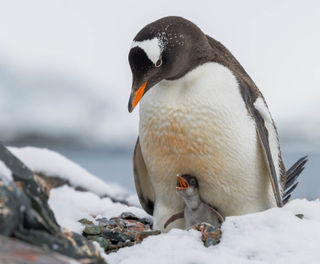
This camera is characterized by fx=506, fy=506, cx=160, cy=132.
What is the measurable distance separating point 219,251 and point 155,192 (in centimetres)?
129

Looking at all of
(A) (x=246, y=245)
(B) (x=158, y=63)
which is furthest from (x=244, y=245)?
(B) (x=158, y=63)

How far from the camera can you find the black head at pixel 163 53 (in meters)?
2.82

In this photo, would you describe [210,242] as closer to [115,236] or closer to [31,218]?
[115,236]

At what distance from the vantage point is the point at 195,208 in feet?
10.8

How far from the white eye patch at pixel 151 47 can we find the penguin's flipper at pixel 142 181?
3.13ft

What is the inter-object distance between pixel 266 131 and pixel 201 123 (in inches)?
22.4

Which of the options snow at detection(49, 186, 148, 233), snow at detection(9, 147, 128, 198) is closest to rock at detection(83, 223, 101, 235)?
snow at detection(49, 186, 148, 233)

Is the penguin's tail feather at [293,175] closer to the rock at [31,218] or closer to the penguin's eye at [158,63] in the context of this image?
the penguin's eye at [158,63]

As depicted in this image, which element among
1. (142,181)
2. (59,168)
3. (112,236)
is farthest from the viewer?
(59,168)

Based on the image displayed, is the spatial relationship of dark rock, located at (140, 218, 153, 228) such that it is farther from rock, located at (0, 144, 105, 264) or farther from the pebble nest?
rock, located at (0, 144, 105, 264)

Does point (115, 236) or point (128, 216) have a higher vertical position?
point (115, 236)

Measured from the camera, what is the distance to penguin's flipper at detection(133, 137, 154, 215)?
3648 millimetres

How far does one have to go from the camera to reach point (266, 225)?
2.45m

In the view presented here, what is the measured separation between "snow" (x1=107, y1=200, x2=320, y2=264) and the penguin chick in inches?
27.7
